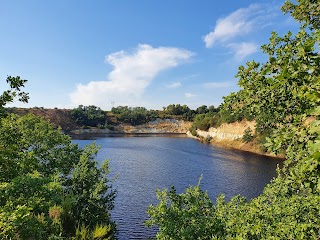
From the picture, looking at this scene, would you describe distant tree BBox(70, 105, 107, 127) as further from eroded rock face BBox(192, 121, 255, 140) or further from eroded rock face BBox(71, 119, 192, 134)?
eroded rock face BBox(192, 121, 255, 140)

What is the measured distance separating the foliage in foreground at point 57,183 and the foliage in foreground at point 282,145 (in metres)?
6.84

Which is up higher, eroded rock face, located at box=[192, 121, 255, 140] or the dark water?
eroded rock face, located at box=[192, 121, 255, 140]

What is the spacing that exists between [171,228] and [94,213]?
14897mm

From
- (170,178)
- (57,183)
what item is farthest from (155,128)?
(57,183)

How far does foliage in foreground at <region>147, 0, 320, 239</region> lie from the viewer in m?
4.98

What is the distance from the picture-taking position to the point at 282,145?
20.0ft

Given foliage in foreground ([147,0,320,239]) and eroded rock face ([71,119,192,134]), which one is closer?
foliage in foreground ([147,0,320,239])

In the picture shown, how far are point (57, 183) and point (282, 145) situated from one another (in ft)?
62.6

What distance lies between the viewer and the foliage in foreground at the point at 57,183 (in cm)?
1527

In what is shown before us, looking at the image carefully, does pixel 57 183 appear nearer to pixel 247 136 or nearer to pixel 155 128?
pixel 247 136

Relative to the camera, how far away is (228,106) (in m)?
8.07

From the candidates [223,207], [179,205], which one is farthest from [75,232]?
[223,207]

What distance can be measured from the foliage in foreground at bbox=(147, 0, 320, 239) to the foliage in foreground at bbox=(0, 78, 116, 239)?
684 cm

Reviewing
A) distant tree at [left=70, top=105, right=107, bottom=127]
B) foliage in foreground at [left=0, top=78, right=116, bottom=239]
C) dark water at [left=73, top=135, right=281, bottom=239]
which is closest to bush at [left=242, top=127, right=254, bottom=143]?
dark water at [left=73, top=135, right=281, bottom=239]
